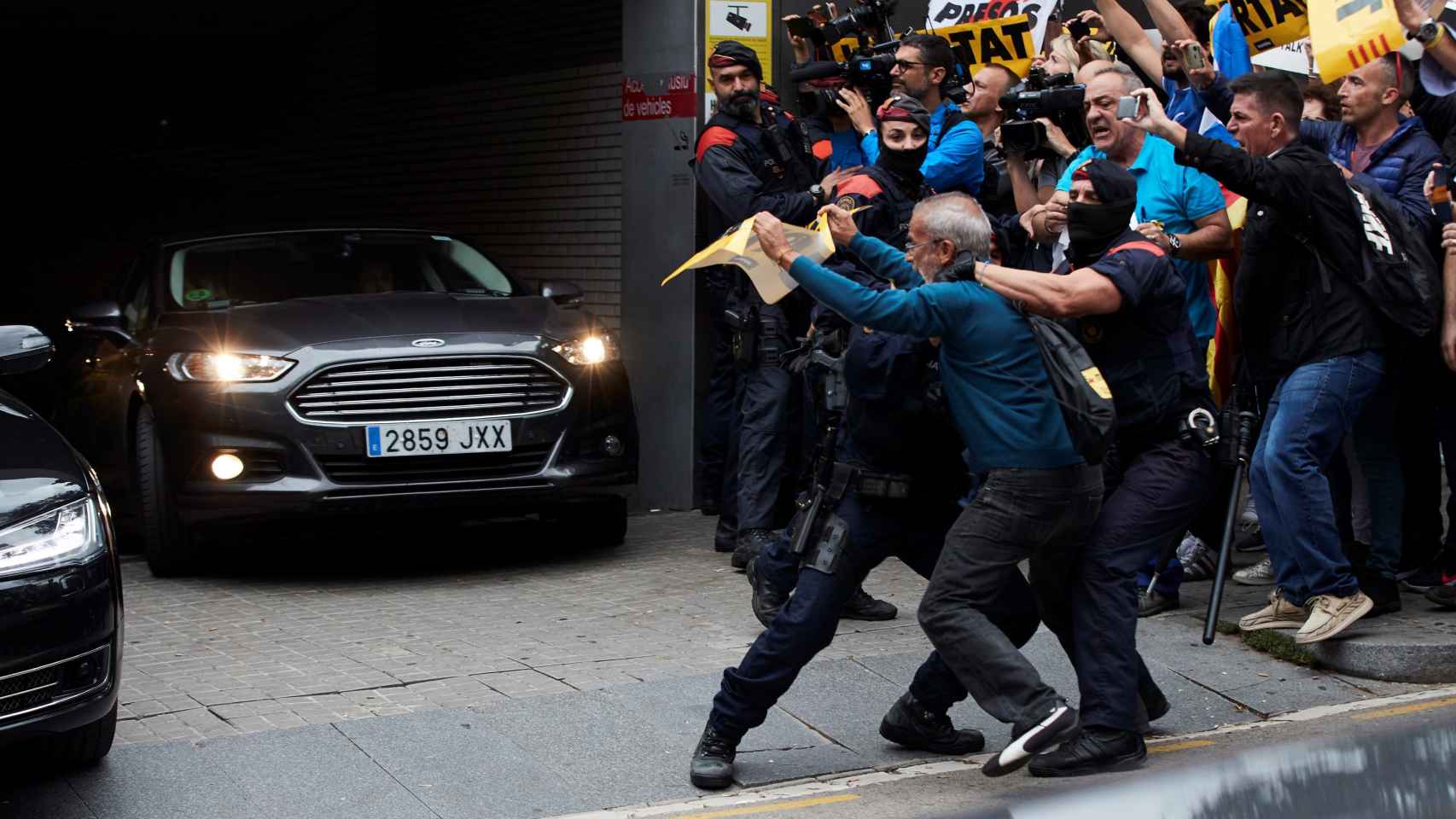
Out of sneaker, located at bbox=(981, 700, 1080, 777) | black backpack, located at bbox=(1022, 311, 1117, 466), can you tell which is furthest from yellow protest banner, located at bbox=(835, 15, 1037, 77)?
sneaker, located at bbox=(981, 700, 1080, 777)

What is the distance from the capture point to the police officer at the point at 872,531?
498cm

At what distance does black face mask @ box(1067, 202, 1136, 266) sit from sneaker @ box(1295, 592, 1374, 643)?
1876mm

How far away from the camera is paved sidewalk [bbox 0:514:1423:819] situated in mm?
4949

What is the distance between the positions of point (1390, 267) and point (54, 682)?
4.74m

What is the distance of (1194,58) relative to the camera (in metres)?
6.91

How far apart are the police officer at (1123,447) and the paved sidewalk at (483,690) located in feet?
1.92

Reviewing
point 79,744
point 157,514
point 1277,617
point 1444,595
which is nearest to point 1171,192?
point 1277,617

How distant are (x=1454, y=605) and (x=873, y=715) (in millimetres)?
2636

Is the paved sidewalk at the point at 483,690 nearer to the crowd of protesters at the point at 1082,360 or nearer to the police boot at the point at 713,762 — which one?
the police boot at the point at 713,762

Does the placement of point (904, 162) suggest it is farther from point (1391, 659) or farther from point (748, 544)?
point (1391, 659)

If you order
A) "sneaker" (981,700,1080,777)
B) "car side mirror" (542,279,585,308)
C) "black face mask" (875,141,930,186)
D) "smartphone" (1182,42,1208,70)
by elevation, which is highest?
"smartphone" (1182,42,1208,70)

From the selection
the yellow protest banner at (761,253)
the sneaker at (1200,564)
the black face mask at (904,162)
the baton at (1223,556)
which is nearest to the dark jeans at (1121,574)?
the baton at (1223,556)

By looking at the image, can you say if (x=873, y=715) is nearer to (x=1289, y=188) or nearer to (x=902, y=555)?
(x=902, y=555)

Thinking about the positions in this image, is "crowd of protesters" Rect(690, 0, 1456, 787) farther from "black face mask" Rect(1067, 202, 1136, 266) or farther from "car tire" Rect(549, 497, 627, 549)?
"car tire" Rect(549, 497, 627, 549)
